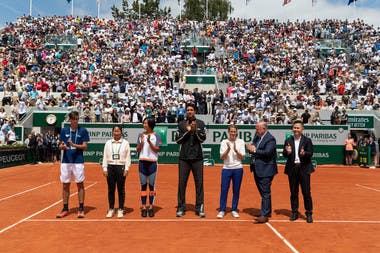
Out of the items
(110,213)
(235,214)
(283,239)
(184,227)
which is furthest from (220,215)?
(110,213)

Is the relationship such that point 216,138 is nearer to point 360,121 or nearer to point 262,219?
point 360,121

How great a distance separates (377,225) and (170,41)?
3291 centimetres

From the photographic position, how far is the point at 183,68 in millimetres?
33000

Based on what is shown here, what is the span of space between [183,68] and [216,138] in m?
10.9

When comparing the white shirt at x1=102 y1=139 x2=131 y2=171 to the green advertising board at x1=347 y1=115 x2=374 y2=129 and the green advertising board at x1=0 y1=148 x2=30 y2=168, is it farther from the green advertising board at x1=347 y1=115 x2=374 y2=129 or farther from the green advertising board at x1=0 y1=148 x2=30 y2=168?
the green advertising board at x1=347 y1=115 x2=374 y2=129

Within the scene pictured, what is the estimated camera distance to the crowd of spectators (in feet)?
89.7

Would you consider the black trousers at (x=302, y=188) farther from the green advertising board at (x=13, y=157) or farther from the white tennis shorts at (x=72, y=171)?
the green advertising board at (x=13, y=157)

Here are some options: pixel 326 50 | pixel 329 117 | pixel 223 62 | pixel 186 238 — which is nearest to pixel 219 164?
pixel 329 117

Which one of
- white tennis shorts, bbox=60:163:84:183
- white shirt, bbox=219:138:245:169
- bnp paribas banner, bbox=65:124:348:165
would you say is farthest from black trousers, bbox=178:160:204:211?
bnp paribas banner, bbox=65:124:348:165

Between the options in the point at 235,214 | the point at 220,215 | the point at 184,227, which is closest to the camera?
the point at 184,227

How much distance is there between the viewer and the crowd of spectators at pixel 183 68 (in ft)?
89.7

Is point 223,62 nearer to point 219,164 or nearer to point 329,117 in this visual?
point 329,117

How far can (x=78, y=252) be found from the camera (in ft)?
21.2

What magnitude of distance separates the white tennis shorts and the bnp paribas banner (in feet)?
46.6
